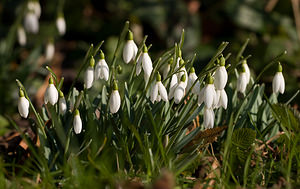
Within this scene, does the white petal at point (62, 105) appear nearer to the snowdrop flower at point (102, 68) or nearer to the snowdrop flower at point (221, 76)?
the snowdrop flower at point (102, 68)

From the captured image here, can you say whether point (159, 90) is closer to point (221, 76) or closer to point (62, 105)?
point (221, 76)

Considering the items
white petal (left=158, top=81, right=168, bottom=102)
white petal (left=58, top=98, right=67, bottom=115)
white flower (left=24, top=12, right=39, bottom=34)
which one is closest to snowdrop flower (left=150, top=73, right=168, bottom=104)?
white petal (left=158, top=81, right=168, bottom=102)

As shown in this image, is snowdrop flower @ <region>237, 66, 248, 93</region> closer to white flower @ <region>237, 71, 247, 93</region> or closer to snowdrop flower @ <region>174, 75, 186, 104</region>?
white flower @ <region>237, 71, 247, 93</region>

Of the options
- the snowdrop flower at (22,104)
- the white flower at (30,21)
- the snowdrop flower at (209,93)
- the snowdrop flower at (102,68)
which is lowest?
the snowdrop flower at (209,93)

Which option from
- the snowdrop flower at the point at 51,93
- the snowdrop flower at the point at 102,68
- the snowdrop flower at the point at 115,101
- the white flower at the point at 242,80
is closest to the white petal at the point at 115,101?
the snowdrop flower at the point at 115,101

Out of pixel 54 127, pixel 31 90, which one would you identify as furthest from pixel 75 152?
pixel 31 90

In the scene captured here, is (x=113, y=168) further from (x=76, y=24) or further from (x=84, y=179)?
(x=76, y=24)

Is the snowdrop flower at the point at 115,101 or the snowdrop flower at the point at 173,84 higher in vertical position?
the snowdrop flower at the point at 173,84

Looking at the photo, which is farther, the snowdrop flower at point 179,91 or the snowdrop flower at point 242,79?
the snowdrop flower at point 242,79

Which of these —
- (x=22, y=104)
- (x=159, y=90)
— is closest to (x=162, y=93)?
(x=159, y=90)
